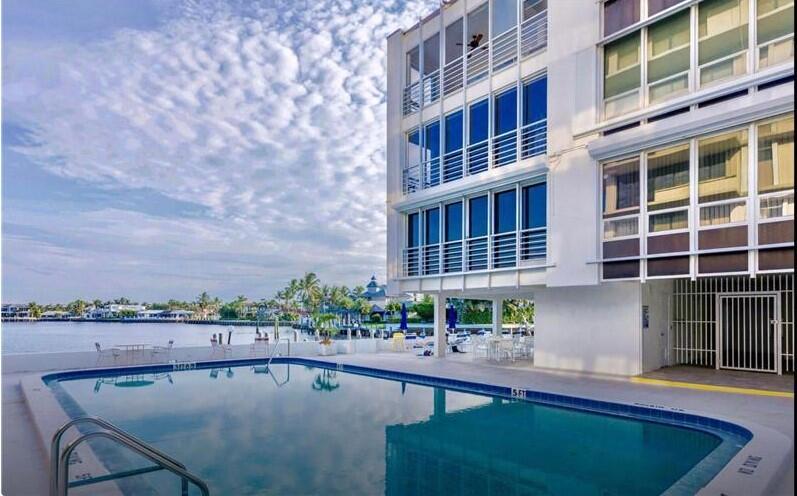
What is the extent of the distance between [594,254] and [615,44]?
453cm

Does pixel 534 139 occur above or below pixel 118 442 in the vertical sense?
above

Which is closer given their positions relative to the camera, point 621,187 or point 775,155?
point 775,155

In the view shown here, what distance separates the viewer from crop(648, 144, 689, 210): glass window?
9766mm

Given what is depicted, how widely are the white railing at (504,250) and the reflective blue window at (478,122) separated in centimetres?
272

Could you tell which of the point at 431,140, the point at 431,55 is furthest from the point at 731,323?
the point at 431,55

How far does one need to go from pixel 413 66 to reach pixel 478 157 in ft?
15.6

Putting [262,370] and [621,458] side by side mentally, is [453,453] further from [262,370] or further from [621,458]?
[262,370]

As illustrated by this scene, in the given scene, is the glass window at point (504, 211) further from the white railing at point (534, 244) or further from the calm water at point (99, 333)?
the calm water at point (99, 333)

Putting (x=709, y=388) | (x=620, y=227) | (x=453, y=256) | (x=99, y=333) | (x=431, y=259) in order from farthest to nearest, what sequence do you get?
(x=99, y=333), (x=431, y=259), (x=453, y=256), (x=620, y=227), (x=709, y=388)

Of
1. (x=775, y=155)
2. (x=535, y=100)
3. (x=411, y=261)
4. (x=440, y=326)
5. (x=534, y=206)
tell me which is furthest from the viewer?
(x=440, y=326)

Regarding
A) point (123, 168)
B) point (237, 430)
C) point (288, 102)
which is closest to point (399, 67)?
point (288, 102)

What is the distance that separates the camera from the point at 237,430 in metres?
7.82

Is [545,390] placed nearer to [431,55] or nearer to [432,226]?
[432,226]

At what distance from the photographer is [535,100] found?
12.5 m
